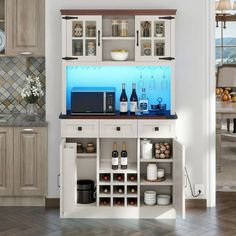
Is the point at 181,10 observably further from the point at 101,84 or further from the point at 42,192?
the point at 42,192

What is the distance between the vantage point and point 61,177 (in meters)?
5.52

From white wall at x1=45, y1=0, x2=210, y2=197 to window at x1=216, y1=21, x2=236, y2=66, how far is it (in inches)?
303

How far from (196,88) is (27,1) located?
195 centimetres

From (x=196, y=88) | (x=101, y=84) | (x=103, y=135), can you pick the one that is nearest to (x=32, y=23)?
(x=101, y=84)

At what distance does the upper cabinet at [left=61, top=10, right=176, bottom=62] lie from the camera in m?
5.75

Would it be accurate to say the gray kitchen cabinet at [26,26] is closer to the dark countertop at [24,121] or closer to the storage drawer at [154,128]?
the dark countertop at [24,121]

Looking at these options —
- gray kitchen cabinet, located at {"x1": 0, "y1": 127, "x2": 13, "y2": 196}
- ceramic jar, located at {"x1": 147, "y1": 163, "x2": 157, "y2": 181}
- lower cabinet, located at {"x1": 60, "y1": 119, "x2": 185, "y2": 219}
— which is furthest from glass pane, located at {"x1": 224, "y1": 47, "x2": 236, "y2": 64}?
gray kitchen cabinet, located at {"x1": 0, "y1": 127, "x2": 13, "y2": 196}

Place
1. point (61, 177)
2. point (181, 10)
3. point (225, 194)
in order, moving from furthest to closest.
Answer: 1. point (225, 194)
2. point (181, 10)
3. point (61, 177)

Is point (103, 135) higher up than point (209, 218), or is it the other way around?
point (103, 135)

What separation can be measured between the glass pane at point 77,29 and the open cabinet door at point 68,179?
1.05 metres

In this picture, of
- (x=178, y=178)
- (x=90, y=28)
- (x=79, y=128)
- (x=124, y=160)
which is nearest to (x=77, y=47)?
(x=90, y=28)

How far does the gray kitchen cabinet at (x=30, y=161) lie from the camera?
596 cm

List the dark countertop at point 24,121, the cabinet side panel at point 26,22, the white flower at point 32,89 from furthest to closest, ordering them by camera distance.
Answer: the white flower at point 32,89, the cabinet side panel at point 26,22, the dark countertop at point 24,121

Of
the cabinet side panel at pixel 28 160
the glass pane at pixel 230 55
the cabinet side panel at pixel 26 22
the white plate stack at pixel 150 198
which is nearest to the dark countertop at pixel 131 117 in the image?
the cabinet side panel at pixel 28 160
